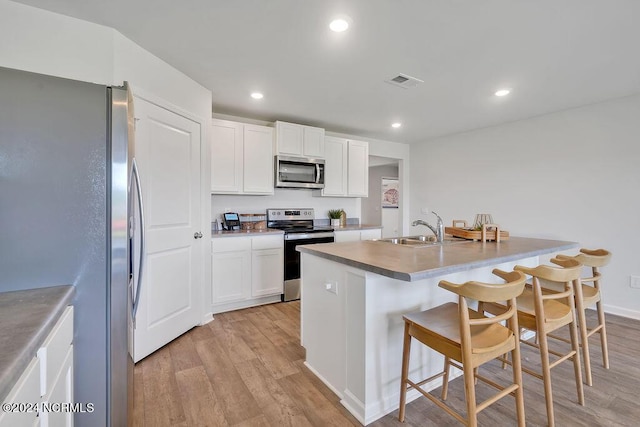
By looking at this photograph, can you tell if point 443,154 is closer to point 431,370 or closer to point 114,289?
point 431,370

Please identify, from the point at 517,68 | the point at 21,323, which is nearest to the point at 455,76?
the point at 517,68

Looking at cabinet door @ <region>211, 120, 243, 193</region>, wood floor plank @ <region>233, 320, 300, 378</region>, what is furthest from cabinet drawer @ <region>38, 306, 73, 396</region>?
cabinet door @ <region>211, 120, 243, 193</region>

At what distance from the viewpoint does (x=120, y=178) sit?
122cm

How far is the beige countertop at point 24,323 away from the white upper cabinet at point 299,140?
296 centimetres

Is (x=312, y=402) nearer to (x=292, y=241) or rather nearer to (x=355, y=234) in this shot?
(x=292, y=241)

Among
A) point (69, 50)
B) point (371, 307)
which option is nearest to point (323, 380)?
point (371, 307)

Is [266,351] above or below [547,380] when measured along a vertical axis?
below

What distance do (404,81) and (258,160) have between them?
6.34ft

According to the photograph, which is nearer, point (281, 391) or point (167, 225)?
point (281, 391)

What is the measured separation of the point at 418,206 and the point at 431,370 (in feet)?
12.9

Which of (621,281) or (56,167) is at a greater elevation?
(56,167)

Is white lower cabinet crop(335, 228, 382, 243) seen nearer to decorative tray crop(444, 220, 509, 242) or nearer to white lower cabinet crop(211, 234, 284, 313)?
white lower cabinet crop(211, 234, 284, 313)

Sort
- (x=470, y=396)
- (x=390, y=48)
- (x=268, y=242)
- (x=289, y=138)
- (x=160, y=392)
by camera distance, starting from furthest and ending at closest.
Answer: (x=289, y=138)
(x=268, y=242)
(x=390, y=48)
(x=160, y=392)
(x=470, y=396)

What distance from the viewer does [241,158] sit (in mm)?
3588
